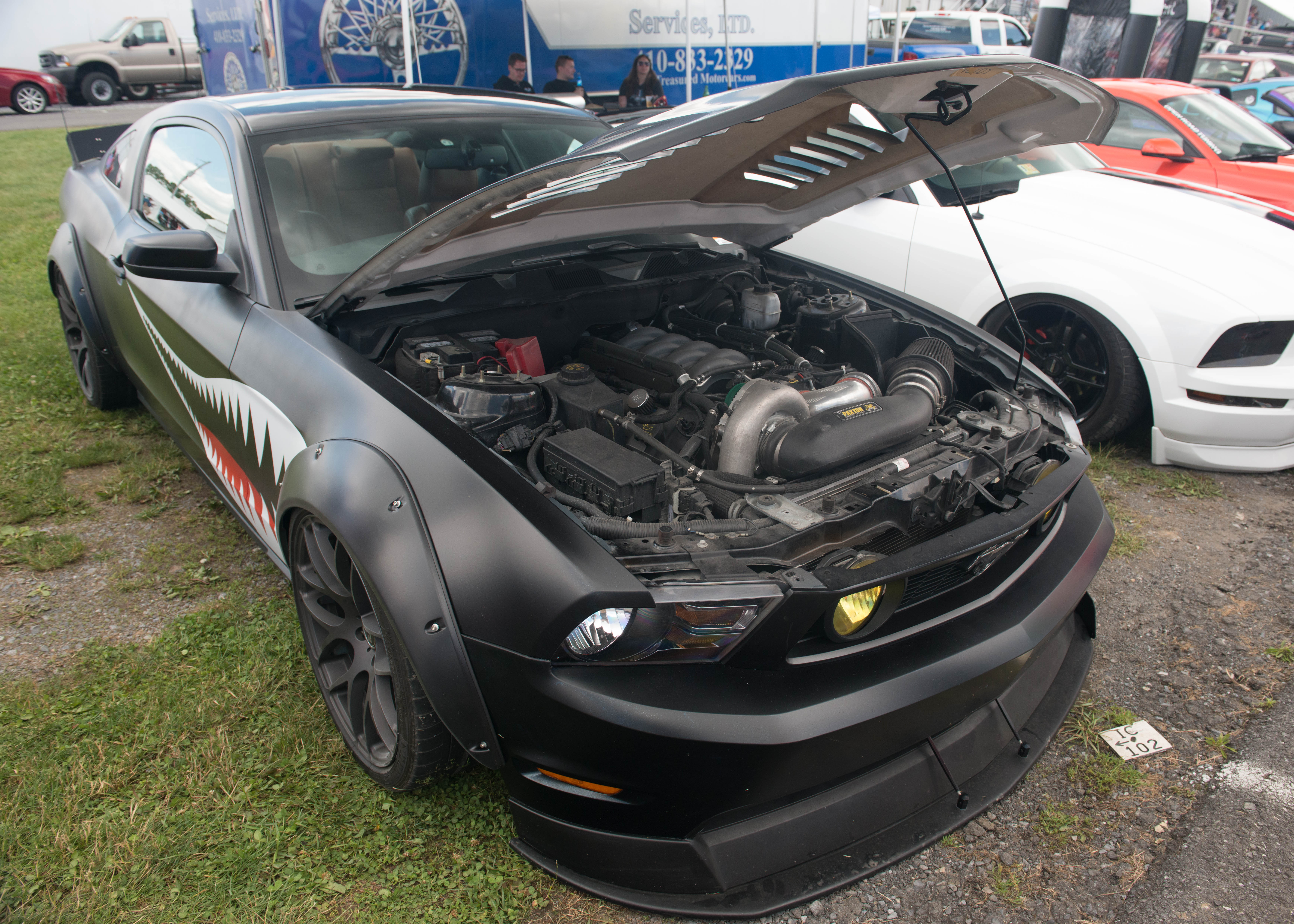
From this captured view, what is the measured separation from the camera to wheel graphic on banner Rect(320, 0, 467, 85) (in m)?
8.12

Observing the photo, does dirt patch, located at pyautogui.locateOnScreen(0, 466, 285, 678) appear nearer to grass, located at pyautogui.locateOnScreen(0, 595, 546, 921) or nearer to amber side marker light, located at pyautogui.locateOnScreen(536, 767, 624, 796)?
grass, located at pyautogui.locateOnScreen(0, 595, 546, 921)

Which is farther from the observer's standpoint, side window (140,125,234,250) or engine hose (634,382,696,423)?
side window (140,125,234,250)

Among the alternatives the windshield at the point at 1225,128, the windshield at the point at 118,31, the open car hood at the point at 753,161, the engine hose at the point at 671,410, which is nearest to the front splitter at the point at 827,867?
the engine hose at the point at 671,410

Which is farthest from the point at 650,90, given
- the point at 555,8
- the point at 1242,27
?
the point at 1242,27

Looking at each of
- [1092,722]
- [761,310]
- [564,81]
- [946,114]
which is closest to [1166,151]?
[761,310]

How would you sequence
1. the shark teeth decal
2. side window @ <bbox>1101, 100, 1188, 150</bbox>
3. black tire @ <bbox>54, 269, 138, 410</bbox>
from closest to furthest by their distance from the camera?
the shark teeth decal
black tire @ <bbox>54, 269, 138, 410</bbox>
side window @ <bbox>1101, 100, 1188, 150</bbox>

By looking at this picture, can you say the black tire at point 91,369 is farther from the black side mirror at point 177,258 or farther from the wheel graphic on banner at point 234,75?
the wheel graphic on banner at point 234,75

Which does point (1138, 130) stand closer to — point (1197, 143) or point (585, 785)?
point (1197, 143)

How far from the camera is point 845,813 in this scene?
1638 mm

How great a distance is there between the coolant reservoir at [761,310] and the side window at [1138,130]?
4633mm

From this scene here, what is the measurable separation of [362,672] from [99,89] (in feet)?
68.6

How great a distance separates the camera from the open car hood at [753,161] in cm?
172

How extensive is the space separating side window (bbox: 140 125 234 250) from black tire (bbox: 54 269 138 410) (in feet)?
3.41

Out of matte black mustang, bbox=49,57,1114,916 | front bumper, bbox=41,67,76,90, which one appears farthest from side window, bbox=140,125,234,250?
front bumper, bbox=41,67,76,90
